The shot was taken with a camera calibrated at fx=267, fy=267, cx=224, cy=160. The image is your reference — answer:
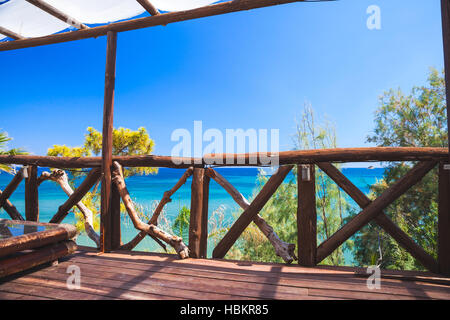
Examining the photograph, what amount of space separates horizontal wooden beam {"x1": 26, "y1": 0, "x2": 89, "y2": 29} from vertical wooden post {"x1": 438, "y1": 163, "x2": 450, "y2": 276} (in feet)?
12.6

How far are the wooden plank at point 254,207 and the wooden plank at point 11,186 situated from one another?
2.63 meters

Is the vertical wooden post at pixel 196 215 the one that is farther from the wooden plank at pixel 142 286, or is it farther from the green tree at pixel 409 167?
the green tree at pixel 409 167

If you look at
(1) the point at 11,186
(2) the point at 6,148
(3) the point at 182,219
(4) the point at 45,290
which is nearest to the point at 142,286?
(4) the point at 45,290

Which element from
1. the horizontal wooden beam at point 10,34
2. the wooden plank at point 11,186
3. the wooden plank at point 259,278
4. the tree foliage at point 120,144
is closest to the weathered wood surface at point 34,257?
the wooden plank at point 259,278

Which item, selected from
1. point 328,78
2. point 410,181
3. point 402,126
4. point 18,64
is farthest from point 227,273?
point 18,64

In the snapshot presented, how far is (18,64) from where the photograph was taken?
181 ft

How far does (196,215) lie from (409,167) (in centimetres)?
597

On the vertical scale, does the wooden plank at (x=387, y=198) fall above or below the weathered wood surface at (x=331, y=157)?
below

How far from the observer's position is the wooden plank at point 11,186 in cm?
332

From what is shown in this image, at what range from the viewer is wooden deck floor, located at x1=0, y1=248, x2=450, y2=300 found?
176 cm

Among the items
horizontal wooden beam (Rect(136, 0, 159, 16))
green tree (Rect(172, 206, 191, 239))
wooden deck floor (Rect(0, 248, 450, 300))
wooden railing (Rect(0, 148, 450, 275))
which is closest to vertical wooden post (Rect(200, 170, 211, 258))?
wooden railing (Rect(0, 148, 450, 275))

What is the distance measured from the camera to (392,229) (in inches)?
92.1

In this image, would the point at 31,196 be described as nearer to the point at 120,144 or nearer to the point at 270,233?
the point at 270,233

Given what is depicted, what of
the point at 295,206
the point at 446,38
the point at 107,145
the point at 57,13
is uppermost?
the point at 57,13
